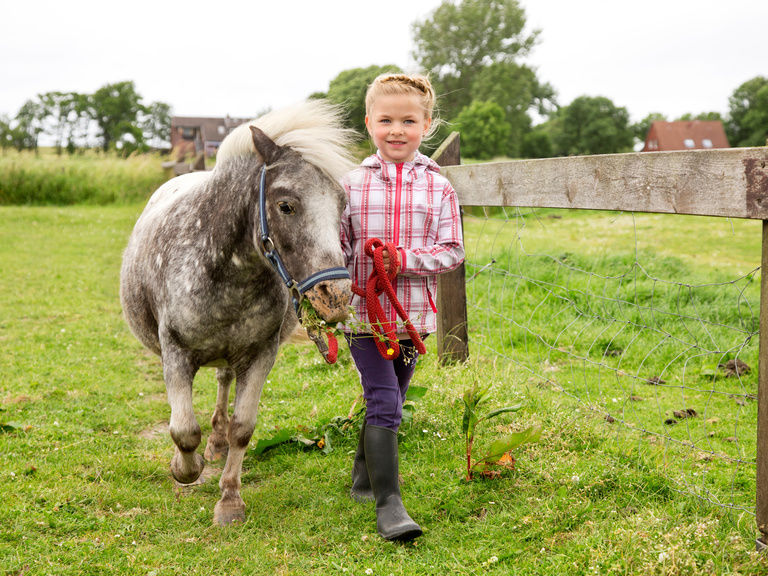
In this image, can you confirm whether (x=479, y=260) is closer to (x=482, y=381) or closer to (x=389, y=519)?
(x=482, y=381)

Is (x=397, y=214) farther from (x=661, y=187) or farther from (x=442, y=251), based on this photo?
(x=661, y=187)

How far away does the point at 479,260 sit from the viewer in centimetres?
898

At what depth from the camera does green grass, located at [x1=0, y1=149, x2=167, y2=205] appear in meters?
19.0

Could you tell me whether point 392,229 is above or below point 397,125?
below

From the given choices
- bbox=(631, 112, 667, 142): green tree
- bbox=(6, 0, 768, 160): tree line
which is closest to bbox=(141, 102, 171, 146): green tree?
bbox=(6, 0, 768, 160): tree line

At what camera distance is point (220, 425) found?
14.0 feet

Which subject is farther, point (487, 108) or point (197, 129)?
point (197, 129)

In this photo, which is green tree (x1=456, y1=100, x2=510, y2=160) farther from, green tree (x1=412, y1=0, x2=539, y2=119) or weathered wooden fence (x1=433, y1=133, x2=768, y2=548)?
weathered wooden fence (x1=433, y1=133, x2=768, y2=548)

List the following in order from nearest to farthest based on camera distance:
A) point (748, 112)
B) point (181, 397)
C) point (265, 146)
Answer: point (265, 146) < point (181, 397) < point (748, 112)

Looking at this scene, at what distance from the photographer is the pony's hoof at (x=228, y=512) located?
3.25 metres

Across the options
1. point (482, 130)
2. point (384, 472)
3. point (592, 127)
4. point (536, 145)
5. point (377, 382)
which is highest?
point (592, 127)

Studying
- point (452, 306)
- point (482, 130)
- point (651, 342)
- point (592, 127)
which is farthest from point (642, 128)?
point (452, 306)

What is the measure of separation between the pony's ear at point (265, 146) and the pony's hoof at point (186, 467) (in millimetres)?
1643

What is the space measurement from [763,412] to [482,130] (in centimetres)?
4424
